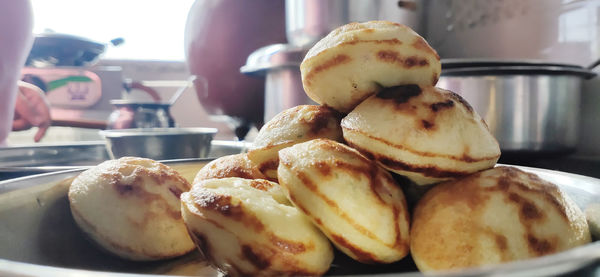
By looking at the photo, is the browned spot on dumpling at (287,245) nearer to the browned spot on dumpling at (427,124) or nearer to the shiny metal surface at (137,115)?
the browned spot on dumpling at (427,124)

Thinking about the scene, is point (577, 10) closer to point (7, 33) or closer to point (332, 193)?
point (332, 193)

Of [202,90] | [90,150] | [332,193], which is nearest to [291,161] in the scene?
[332,193]

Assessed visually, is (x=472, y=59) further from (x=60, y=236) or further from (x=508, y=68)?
(x=60, y=236)

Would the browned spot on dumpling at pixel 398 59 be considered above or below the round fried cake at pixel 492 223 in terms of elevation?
above

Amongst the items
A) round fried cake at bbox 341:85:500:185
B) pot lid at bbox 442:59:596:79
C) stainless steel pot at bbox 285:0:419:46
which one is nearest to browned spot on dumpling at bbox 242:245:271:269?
round fried cake at bbox 341:85:500:185

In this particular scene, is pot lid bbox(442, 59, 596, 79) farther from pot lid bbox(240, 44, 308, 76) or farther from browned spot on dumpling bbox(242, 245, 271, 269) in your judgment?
browned spot on dumpling bbox(242, 245, 271, 269)

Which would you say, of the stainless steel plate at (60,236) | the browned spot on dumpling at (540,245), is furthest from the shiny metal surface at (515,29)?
the browned spot on dumpling at (540,245)
